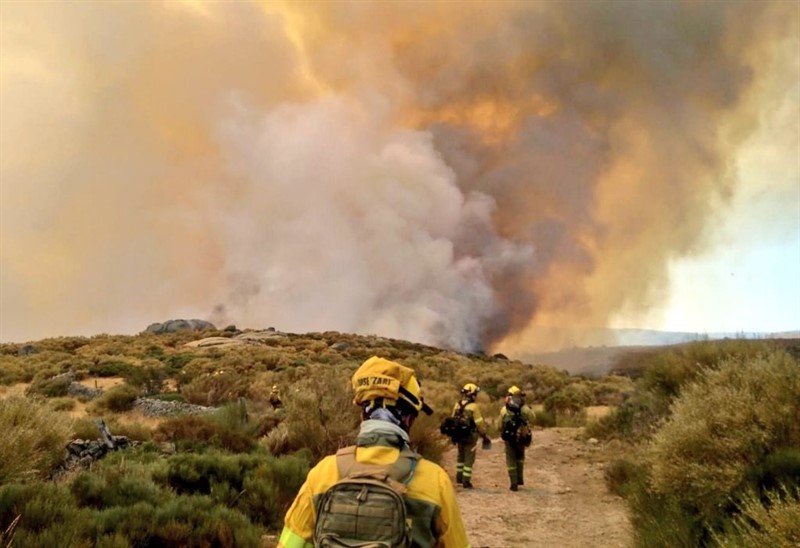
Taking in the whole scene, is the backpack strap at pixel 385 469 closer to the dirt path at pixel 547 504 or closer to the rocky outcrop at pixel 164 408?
the dirt path at pixel 547 504

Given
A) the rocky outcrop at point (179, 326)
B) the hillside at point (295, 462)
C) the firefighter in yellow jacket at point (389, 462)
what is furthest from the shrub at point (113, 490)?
the rocky outcrop at point (179, 326)

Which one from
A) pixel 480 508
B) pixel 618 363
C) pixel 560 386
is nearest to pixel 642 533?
pixel 480 508

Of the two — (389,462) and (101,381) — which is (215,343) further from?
(389,462)

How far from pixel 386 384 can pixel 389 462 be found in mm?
407

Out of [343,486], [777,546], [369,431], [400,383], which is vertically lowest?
[777,546]

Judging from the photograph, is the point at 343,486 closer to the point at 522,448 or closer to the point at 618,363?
the point at 522,448

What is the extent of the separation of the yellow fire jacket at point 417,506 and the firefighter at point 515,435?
9.32 meters

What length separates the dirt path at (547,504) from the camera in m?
8.88

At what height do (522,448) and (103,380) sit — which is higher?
(103,380)

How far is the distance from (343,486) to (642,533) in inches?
216

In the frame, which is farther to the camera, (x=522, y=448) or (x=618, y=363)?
(x=618, y=363)

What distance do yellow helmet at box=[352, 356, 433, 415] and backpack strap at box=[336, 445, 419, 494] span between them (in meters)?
0.28

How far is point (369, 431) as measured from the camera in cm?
296

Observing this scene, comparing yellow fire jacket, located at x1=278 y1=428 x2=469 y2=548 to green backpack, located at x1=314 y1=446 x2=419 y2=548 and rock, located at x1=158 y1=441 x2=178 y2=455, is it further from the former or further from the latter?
rock, located at x1=158 y1=441 x2=178 y2=455
